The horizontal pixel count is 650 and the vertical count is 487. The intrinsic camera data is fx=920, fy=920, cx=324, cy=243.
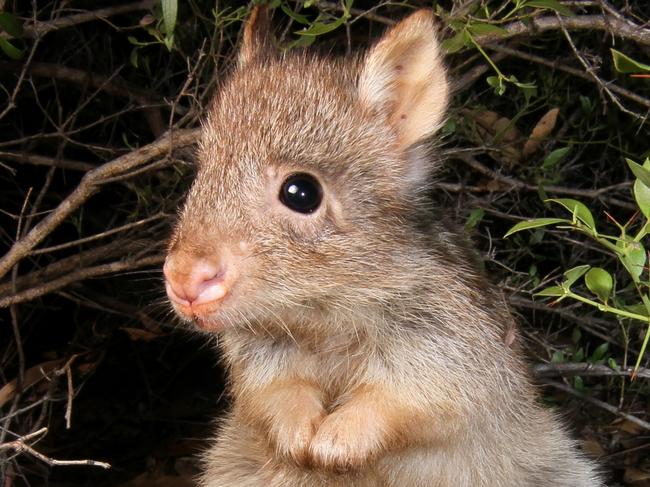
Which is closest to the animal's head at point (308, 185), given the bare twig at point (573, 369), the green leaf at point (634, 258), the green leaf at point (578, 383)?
the green leaf at point (634, 258)

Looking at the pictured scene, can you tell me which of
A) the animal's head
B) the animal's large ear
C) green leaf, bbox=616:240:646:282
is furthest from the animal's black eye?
green leaf, bbox=616:240:646:282

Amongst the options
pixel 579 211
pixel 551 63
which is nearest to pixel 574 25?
pixel 551 63

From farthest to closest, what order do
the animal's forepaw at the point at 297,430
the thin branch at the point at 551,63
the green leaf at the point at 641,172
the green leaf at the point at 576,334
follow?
the green leaf at the point at 576,334 < the thin branch at the point at 551,63 < the animal's forepaw at the point at 297,430 < the green leaf at the point at 641,172

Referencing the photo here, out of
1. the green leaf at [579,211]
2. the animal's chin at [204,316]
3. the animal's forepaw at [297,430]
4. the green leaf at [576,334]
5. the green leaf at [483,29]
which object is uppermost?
the green leaf at [483,29]

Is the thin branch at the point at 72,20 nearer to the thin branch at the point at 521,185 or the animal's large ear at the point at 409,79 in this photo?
the animal's large ear at the point at 409,79

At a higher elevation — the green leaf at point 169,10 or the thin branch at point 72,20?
the thin branch at point 72,20

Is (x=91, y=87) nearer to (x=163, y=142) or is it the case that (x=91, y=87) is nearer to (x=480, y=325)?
(x=163, y=142)

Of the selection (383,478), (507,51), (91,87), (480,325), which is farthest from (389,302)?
(91,87)
